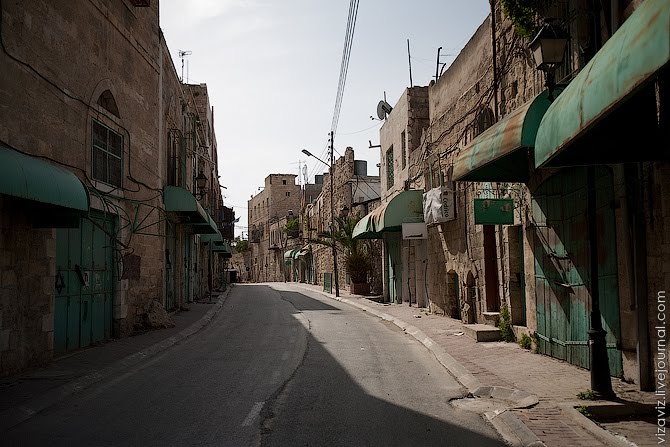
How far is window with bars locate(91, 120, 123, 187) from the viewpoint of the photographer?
12.0m

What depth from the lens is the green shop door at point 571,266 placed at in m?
7.68

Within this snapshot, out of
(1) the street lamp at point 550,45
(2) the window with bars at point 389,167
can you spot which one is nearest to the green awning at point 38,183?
(1) the street lamp at point 550,45

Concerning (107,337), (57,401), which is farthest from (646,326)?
(107,337)

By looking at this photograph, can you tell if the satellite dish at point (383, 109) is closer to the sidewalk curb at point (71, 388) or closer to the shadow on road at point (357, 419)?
the sidewalk curb at point (71, 388)

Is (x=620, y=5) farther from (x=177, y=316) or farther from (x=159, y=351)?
(x=177, y=316)

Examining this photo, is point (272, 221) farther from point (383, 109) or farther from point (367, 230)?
point (367, 230)

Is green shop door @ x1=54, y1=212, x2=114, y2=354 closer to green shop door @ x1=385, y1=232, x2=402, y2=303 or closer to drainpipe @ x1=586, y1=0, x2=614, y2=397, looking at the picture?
drainpipe @ x1=586, y1=0, x2=614, y2=397

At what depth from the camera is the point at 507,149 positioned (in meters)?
8.57

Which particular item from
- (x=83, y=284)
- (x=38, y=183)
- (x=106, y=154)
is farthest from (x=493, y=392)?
(x=106, y=154)

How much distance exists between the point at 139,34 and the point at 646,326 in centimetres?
1329

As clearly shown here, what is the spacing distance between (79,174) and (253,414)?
6.74 meters

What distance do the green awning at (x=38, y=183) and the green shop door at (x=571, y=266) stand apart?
7622 millimetres

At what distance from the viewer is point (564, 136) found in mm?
5676

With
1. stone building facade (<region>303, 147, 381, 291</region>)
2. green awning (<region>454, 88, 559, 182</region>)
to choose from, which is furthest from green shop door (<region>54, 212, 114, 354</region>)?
stone building facade (<region>303, 147, 381, 291</region>)
